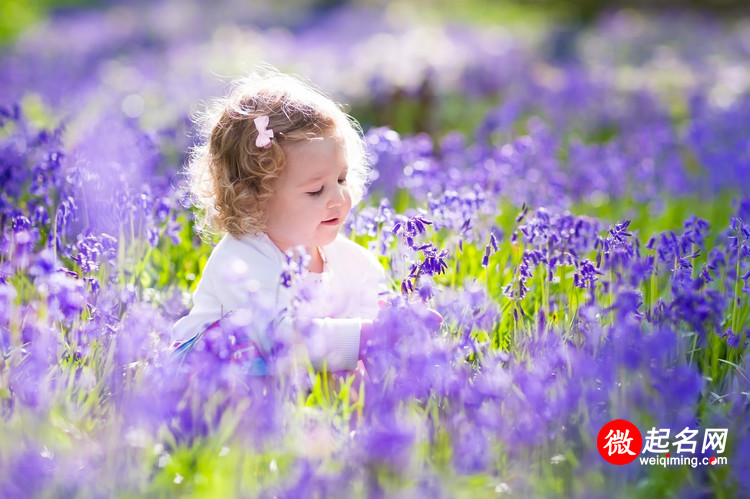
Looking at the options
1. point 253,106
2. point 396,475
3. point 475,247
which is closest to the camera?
point 396,475

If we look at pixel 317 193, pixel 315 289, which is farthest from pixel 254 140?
pixel 315 289

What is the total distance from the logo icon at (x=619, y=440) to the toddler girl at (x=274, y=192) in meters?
0.90

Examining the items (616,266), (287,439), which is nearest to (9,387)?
(287,439)

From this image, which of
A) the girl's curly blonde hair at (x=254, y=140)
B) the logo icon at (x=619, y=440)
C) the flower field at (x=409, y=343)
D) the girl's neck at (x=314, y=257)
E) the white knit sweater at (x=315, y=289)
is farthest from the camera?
the girl's neck at (x=314, y=257)

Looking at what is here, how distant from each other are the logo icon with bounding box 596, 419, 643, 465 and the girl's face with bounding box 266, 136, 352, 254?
50.9 inches

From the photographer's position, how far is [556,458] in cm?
247

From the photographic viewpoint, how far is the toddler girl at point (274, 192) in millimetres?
2959

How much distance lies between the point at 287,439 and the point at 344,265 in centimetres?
120

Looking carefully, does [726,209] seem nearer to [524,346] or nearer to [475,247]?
[475,247]

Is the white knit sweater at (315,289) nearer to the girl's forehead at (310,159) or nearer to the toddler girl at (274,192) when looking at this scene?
the toddler girl at (274,192)

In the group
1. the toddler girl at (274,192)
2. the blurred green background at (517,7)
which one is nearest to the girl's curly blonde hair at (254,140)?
the toddler girl at (274,192)

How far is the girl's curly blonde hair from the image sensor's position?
302 centimetres

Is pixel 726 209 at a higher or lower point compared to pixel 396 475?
lower

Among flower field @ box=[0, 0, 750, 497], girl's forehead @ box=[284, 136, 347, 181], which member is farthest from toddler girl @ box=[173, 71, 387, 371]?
flower field @ box=[0, 0, 750, 497]
